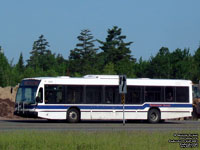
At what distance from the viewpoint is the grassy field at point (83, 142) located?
53.6 feet

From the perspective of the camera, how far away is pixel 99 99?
3462cm

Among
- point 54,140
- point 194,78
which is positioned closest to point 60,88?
point 54,140

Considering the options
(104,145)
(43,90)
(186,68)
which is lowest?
(104,145)

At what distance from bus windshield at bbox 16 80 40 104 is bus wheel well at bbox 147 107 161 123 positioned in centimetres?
714

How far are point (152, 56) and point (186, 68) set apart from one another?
42.5 ft

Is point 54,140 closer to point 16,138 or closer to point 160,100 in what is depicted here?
point 16,138

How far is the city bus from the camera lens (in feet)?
109

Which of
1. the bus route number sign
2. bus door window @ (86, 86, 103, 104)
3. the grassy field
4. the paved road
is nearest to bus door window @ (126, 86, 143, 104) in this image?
bus door window @ (86, 86, 103, 104)

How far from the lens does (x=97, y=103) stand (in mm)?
34500

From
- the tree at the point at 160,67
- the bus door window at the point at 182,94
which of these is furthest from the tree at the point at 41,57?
the bus door window at the point at 182,94

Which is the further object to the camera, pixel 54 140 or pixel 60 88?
pixel 60 88

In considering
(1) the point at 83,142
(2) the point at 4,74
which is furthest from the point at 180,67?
(1) the point at 83,142

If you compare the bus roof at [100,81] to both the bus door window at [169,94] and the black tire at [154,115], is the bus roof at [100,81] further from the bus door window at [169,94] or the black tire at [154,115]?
the black tire at [154,115]

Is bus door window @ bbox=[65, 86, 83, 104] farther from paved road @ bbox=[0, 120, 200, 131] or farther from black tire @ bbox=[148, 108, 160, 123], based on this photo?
black tire @ bbox=[148, 108, 160, 123]
